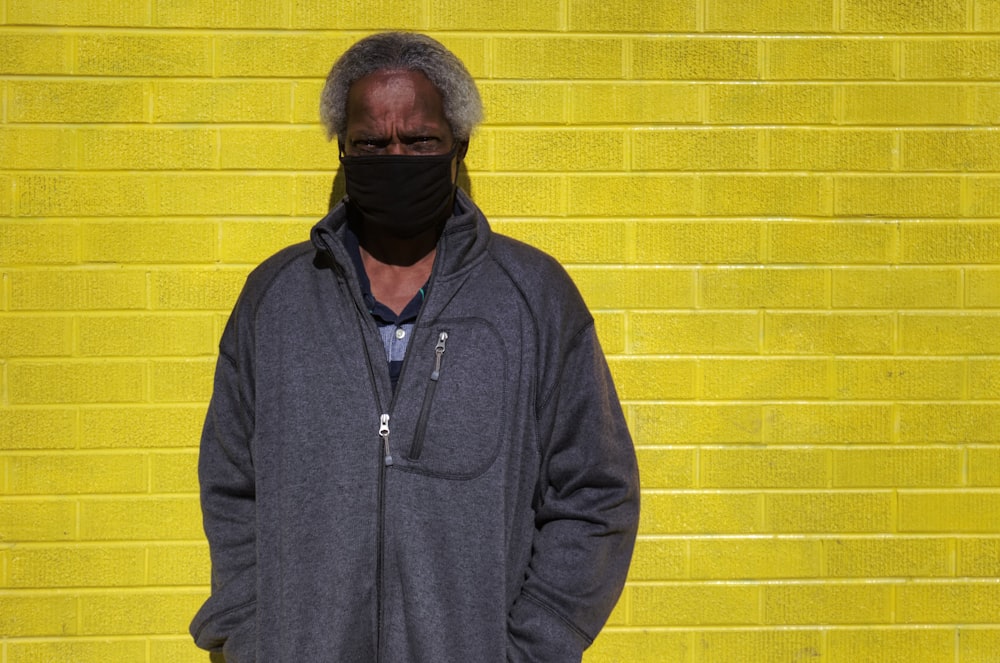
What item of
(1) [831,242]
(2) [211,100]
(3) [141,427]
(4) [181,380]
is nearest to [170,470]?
(3) [141,427]

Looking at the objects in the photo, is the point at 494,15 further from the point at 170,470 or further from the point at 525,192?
the point at 170,470

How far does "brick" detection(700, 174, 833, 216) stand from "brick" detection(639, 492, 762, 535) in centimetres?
93

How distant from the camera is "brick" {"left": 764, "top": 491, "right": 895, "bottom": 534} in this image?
3523mm

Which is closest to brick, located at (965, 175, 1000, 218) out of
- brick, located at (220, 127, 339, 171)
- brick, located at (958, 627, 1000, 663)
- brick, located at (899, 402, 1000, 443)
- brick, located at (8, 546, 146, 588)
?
brick, located at (899, 402, 1000, 443)

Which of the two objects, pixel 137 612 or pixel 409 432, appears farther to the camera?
pixel 137 612

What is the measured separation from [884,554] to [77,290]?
276cm

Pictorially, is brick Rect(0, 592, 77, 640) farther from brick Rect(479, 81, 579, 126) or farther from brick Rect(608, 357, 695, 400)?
brick Rect(479, 81, 579, 126)

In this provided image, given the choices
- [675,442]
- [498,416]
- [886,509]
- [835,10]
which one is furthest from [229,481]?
[835,10]

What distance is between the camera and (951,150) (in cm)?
350

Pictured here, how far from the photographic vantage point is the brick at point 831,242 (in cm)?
350

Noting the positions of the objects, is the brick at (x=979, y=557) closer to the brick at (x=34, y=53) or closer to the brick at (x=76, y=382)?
the brick at (x=76, y=382)

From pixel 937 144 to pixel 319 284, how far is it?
2.10 m

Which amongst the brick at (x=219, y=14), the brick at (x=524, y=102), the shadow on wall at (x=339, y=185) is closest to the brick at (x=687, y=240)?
the brick at (x=524, y=102)

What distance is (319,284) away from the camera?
270 centimetres
